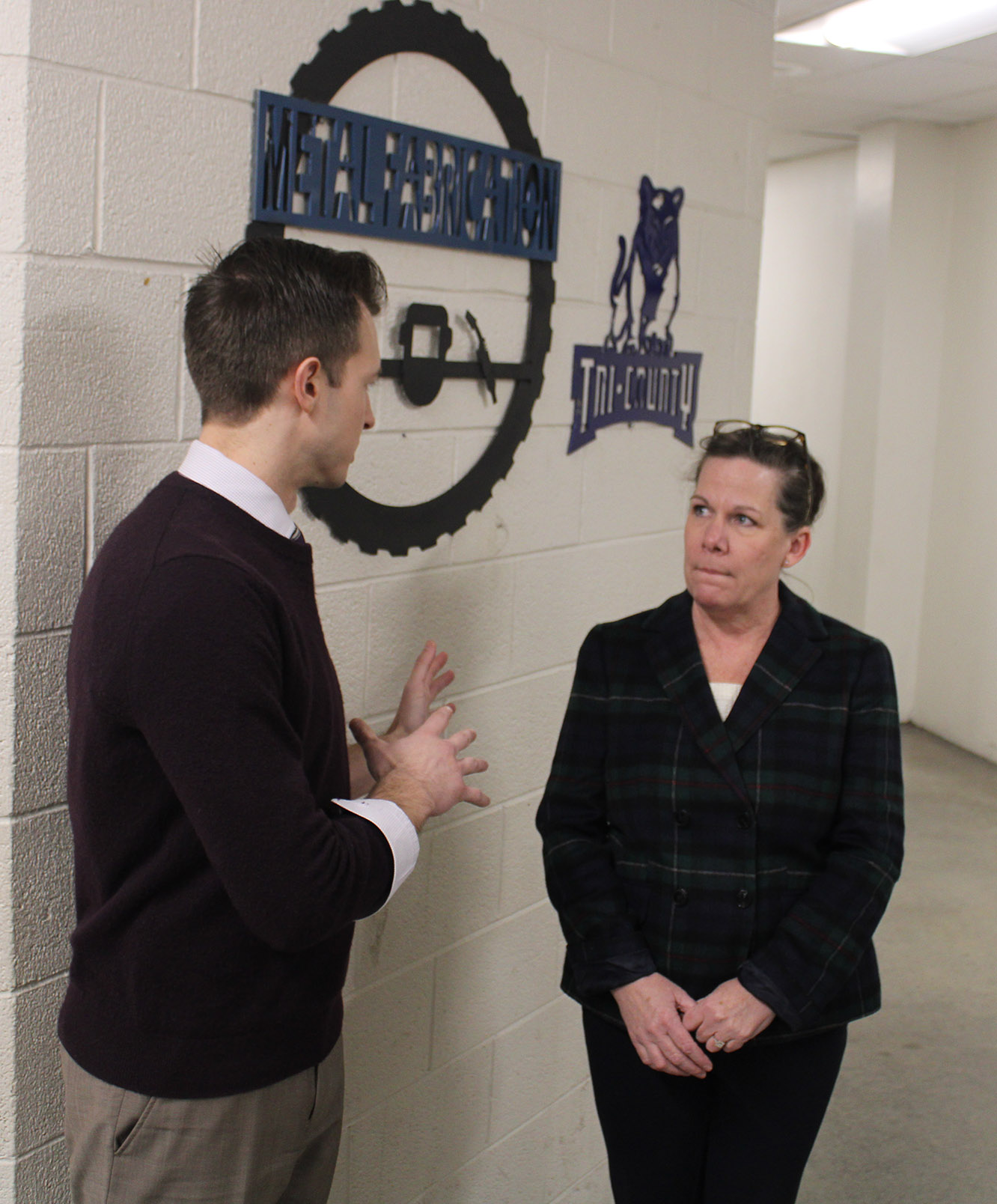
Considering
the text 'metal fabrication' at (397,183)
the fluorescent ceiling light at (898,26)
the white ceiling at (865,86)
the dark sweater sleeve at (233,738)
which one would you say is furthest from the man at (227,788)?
the fluorescent ceiling light at (898,26)

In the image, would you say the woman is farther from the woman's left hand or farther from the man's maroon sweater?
the man's maroon sweater

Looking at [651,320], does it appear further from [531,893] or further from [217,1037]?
[217,1037]

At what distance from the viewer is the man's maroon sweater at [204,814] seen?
109cm

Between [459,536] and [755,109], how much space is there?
132 centimetres

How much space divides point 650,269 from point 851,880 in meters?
1.32

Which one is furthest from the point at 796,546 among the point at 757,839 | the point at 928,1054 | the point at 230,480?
the point at 928,1054

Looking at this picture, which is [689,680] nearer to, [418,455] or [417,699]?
[417,699]

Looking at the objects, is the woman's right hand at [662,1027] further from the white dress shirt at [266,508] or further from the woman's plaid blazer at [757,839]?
the white dress shirt at [266,508]

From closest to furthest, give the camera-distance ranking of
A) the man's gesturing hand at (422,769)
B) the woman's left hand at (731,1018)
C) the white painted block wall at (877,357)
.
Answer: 1. the man's gesturing hand at (422,769)
2. the woman's left hand at (731,1018)
3. the white painted block wall at (877,357)

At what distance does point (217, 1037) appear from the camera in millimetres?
1238

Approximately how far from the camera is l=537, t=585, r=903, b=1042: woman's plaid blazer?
60.9 inches

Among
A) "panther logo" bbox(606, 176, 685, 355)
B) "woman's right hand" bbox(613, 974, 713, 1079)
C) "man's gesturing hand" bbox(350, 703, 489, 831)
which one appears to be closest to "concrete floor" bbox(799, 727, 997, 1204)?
"woman's right hand" bbox(613, 974, 713, 1079)

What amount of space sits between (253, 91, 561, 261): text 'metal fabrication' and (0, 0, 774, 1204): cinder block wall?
1.3 inches

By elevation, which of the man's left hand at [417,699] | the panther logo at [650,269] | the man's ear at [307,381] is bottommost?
the man's left hand at [417,699]
